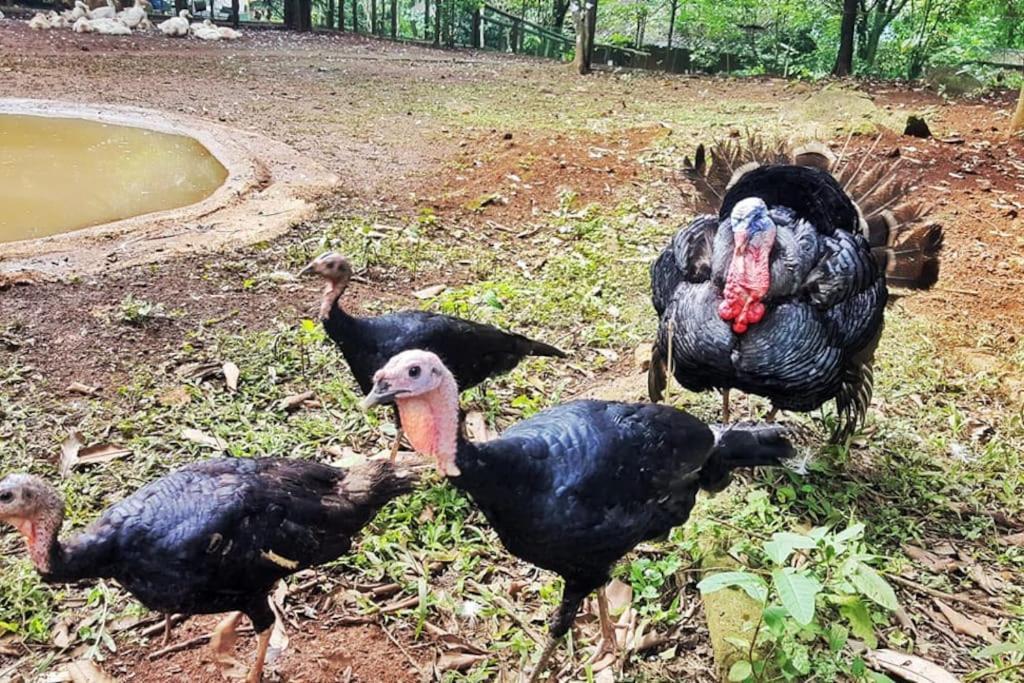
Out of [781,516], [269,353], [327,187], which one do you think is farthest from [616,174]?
[781,516]

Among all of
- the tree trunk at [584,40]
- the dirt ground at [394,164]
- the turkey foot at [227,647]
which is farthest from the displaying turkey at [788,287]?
the tree trunk at [584,40]

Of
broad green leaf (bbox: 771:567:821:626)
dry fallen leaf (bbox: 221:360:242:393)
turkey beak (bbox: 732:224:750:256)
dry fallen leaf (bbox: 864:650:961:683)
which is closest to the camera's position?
broad green leaf (bbox: 771:567:821:626)

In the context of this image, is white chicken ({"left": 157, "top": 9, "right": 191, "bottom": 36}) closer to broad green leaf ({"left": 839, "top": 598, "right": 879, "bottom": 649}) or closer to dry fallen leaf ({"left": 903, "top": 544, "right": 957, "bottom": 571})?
dry fallen leaf ({"left": 903, "top": 544, "right": 957, "bottom": 571})

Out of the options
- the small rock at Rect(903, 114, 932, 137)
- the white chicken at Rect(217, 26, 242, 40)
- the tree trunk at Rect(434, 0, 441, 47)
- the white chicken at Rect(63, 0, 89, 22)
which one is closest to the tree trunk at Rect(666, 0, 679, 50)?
the tree trunk at Rect(434, 0, 441, 47)

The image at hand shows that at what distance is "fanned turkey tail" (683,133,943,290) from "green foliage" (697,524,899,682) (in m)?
2.10

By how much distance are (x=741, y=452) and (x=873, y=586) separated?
91cm

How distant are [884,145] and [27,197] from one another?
933 centimetres

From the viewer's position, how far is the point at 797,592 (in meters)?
2.45

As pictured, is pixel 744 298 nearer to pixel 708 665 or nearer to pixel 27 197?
pixel 708 665

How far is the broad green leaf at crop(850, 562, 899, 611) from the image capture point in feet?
8.34

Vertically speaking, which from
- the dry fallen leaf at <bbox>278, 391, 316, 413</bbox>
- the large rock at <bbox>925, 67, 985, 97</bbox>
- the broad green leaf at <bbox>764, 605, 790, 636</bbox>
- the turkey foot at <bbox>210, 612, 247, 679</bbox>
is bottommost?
the turkey foot at <bbox>210, 612, 247, 679</bbox>

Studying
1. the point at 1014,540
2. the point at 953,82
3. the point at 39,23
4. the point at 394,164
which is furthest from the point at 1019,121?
the point at 39,23

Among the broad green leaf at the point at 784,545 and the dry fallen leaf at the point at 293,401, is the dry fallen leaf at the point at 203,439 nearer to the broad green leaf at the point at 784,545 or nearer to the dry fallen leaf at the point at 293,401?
the dry fallen leaf at the point at 293,401

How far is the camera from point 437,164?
9602 millimetres
